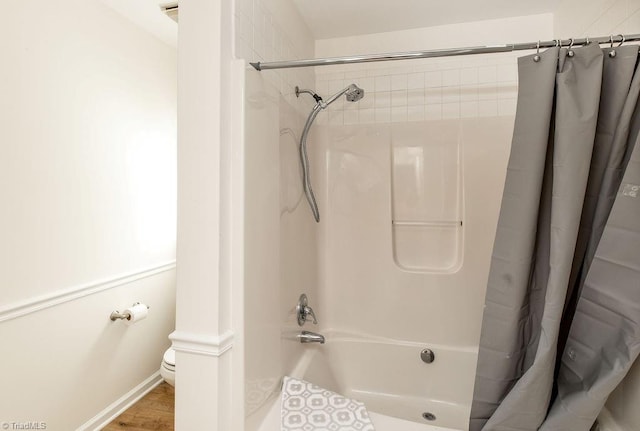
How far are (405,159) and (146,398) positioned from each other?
2289 millimetres

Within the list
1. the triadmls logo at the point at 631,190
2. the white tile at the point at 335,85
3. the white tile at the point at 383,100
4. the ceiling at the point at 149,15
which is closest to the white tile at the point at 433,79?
the white tile at the point at 383,100

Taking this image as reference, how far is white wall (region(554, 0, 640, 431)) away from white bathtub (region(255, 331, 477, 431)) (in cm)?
78

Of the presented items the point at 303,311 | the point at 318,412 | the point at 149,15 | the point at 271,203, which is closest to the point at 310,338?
the point at 303,311

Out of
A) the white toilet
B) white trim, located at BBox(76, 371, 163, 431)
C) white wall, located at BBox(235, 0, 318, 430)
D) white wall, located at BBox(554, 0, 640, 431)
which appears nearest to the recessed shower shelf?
white wall, located at BBox(235, 0, 318, 430)

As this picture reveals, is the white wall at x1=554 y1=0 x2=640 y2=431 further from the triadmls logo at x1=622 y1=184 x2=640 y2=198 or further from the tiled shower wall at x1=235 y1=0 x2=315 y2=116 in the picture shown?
the tiled shower wall at x1=235 y1=0 x2=315 y2=116

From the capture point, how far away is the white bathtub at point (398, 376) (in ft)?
5.74

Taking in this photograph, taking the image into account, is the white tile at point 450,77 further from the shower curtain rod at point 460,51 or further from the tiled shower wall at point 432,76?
the shower curtain rod at point 460,51

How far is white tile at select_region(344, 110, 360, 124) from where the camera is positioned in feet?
6.57

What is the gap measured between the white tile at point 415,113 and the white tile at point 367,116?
0.20m

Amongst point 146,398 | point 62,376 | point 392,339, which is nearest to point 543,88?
point 392,339

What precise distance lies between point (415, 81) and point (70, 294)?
2.23 metres

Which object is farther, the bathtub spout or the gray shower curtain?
the bathtub spout

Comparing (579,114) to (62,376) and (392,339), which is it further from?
(62,376)

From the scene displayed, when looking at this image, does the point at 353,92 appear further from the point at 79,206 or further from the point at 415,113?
the point at 79,206
